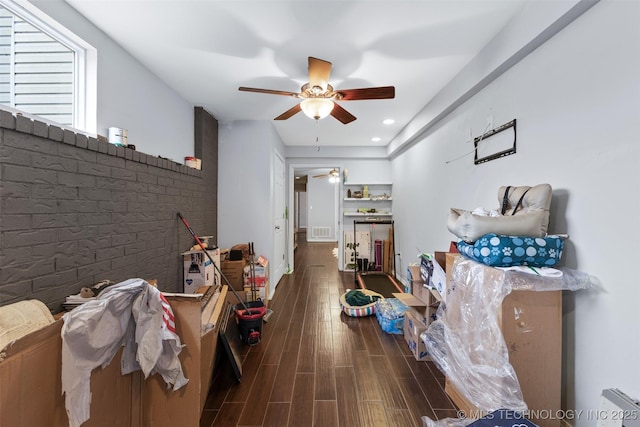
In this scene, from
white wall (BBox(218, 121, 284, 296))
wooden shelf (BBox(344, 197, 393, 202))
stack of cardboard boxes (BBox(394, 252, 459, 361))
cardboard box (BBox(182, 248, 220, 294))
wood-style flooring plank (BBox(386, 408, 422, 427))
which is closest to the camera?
wood-style flooring plank (BBox(386, 408, 422, 427))

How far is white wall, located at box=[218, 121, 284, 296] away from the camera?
11.4 ft

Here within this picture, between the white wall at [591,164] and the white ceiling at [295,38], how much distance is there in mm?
514

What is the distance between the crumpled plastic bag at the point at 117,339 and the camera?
3.31 ft

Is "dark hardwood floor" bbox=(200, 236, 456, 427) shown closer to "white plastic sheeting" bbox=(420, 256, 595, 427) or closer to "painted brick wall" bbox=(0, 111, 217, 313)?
"white plastic sheeting" bbox=(420, 256, 595, 427)

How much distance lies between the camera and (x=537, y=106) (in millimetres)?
1485

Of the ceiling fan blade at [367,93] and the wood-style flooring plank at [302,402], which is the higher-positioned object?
the ceiling fan blade at [367,93]

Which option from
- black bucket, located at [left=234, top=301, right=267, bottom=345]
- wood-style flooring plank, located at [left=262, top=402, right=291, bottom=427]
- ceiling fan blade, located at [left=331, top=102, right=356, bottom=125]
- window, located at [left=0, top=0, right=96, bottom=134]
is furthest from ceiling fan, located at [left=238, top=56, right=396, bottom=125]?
wood-style flooring plank, located at [left=262, top=402, right=291, bottom=427]

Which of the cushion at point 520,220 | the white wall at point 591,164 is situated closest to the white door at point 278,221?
the cushion at point 520,220

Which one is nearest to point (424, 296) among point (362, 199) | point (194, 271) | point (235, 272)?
point (235, 272)

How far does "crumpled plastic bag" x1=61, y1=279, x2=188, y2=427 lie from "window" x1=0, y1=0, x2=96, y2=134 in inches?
45.6

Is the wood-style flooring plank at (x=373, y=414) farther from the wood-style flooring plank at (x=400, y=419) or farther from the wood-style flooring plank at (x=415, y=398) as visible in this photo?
the wood-style flooring plank at (x=415, y=398)

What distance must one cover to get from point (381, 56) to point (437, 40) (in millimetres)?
402

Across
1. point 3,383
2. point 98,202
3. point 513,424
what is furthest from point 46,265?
point 513,424

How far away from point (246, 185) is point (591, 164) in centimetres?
331
